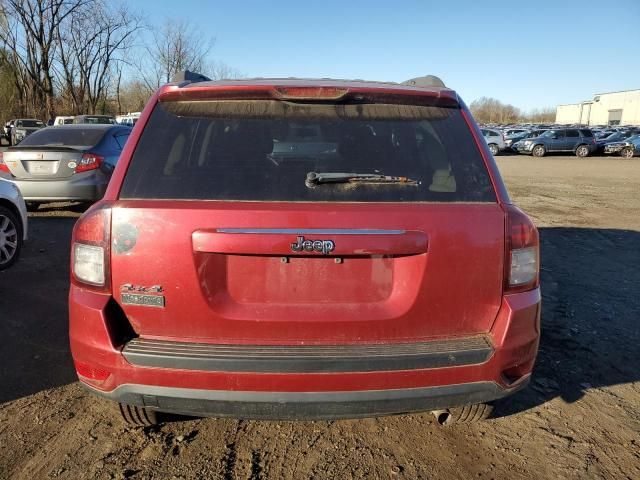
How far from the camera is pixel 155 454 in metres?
2.46

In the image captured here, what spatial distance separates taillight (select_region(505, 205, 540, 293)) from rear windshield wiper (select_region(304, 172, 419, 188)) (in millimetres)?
463

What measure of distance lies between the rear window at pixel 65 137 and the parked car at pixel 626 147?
1333 inches

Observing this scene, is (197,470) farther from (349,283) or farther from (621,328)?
(621,328)

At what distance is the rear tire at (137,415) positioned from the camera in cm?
247

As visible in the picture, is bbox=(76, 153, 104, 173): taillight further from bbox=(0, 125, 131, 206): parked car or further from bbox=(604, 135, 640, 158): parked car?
bbox=(604, 135, 640, 158): parked car

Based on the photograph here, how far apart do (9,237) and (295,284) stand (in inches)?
199

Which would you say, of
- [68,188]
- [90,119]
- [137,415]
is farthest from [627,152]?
[137,415]

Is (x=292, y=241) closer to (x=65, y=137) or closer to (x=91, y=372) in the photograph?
(x=91, y=372)

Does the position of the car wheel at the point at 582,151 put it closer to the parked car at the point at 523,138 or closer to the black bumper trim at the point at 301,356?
the parked car at the point at 523,138

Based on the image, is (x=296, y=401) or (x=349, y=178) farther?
(x=349, y=178)

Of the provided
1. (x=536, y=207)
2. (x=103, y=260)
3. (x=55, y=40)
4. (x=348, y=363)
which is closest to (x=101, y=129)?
(x=103, y=260)

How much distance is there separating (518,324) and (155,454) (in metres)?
1.89

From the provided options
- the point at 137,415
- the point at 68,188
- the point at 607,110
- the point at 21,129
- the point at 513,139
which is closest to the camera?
the point at 137,415

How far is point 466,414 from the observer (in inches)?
101
